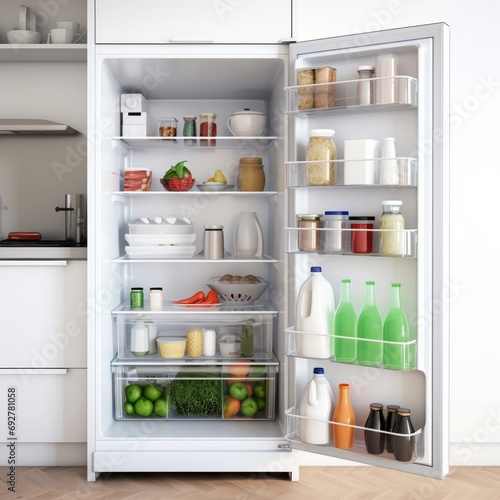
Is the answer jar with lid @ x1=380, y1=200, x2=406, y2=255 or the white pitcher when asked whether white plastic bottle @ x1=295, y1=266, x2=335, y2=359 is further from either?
the white pitcher

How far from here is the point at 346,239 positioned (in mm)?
2225

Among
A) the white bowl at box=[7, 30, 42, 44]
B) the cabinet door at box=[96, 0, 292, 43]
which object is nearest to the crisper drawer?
Result: the cabinet door at box=[96, 0, 292, 43]

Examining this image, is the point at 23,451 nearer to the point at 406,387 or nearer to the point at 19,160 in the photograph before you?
the point at 19,160

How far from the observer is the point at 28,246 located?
101 inches

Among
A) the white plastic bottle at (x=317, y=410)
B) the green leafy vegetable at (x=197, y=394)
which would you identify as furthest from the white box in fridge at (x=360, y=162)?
the green leafy vegetable at (x=197, y=394)

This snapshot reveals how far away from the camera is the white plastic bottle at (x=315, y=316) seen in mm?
2244

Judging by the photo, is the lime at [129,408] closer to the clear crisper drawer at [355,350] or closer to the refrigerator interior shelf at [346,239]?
the clear crisper drawer at [355,350]

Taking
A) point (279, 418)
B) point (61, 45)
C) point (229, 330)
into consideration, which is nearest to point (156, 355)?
point (229, 330)

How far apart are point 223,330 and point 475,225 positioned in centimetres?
109

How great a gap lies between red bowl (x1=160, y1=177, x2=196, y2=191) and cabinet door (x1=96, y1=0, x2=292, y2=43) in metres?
0.60

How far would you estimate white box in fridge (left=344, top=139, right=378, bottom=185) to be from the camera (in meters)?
2.18

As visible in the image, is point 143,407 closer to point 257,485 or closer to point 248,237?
point 257,485

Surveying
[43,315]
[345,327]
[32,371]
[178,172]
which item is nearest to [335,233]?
[345,327]

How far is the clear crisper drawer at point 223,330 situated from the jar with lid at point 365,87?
3.17 ft
